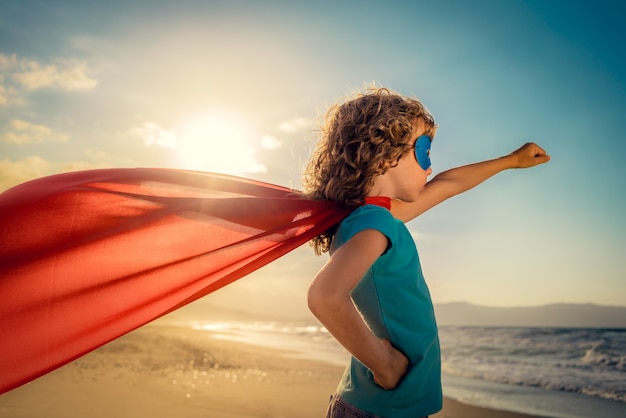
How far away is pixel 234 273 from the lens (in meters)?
2.31

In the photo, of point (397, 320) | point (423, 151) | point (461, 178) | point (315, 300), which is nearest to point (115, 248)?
point (315, 300)

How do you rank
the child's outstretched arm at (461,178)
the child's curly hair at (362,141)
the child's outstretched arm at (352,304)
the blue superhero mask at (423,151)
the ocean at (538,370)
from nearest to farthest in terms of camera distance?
1. the child's outstretched arm at (352,304)
2. the child's curly hair at (362,141)
3. the blue superhero mask at (423,151)
4. the child's outstretched arm at (461,178)
5. the ocean at (538,370)

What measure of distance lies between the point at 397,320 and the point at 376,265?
0.21 meters

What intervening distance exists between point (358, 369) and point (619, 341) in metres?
20.6

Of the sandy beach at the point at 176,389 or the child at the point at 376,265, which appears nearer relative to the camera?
the child at the point at 376,265

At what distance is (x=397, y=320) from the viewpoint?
182 centimetres

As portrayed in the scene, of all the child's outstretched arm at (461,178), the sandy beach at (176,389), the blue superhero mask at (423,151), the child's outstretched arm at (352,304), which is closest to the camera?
the child's outstretched arm at (352,304)

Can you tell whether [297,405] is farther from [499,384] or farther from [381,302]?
[381,302]

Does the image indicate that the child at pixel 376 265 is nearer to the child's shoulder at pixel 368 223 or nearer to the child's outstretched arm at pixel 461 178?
the child's shoulder at pixel 368 223

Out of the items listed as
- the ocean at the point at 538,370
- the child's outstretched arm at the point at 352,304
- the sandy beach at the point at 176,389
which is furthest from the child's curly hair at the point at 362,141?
the ocean at the point at 538,370

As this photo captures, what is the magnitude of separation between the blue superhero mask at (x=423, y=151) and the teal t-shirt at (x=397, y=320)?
40 centimetres

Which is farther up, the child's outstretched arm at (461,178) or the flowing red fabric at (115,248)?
the child's outstretched arm at (461,178)

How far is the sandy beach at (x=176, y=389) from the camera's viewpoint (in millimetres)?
6195

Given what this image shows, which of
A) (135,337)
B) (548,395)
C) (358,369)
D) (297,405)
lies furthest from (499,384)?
(358,369)
